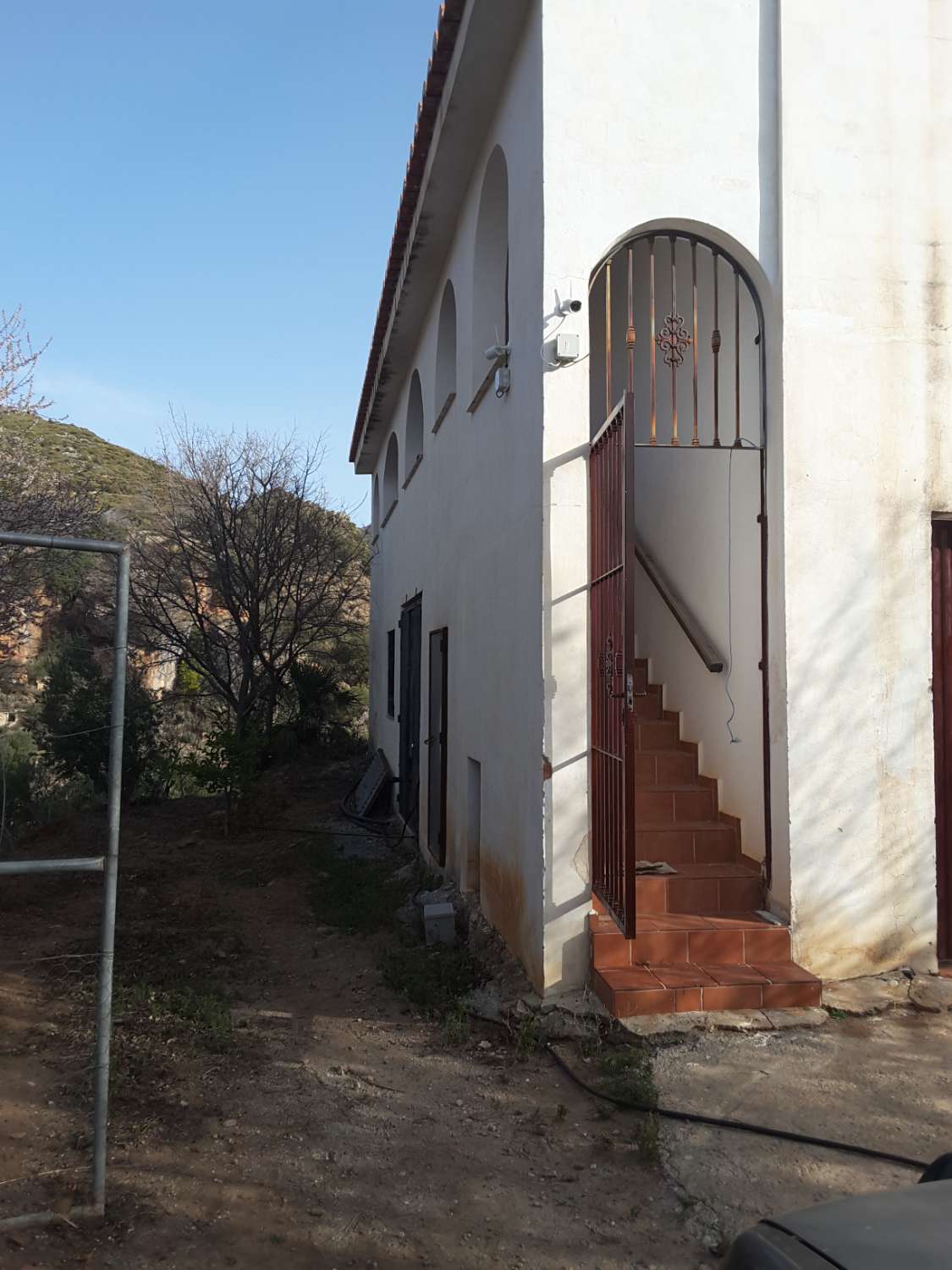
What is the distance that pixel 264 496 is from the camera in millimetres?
15305

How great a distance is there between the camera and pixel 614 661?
173 inches

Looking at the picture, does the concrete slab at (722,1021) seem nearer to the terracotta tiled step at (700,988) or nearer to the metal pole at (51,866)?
the terracotta tiled step at (700,988)

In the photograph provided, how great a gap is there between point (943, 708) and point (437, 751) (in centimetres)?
441

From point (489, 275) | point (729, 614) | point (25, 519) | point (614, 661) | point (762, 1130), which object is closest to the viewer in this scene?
point (762, 1130)

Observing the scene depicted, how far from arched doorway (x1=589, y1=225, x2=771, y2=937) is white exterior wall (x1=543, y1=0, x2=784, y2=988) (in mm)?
118

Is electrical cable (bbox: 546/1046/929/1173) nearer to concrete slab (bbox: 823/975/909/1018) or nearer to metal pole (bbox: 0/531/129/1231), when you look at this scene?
concrete slab (bbox: 823/975/909/1018)

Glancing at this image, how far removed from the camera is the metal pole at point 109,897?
286cm

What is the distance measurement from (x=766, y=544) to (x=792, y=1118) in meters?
2.72

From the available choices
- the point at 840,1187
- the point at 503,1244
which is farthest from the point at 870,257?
the point at 503,1244

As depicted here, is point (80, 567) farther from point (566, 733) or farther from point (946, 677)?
point (946, 677)

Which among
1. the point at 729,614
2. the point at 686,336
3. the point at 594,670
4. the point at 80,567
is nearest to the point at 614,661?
the point at 594,670

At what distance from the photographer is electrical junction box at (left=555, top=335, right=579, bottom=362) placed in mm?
4613

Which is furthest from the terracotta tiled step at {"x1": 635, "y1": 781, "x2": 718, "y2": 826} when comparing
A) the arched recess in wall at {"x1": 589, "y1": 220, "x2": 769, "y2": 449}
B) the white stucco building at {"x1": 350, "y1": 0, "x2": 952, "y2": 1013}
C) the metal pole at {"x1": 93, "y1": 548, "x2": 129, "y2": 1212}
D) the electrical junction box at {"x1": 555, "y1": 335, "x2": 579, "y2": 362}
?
the metal pole at {"x1": 93, "y1": 548, "x2": 129, "y2": 1212}

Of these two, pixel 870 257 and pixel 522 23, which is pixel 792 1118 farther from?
pixel 522 23
